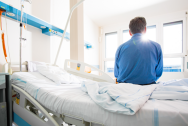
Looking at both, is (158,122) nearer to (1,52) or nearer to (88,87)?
(88,87)

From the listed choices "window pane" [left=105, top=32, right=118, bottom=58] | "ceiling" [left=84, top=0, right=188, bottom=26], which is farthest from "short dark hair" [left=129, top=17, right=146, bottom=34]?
"window pane" [left=105, top=32, right=118, bottom=58]

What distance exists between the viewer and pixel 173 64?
3352 mm

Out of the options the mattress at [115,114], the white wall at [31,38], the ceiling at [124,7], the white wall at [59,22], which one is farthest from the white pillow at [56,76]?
the ceiling at [124,7]

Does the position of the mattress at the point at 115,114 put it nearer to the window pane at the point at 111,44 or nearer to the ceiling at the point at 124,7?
the ceiling at the point at 124,7

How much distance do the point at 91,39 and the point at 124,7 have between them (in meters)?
1.38

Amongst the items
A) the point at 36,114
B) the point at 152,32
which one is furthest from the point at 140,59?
the point at 152,32

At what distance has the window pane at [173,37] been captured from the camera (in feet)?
10.6

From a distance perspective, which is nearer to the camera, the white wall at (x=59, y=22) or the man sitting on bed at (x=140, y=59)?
the man sitting on bed at (x=140, y=59)

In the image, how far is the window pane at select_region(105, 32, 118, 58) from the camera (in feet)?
14.1

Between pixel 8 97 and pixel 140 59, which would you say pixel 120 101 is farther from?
pixel 8 97

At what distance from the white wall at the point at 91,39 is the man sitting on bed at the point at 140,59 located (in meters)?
Result: 2.37

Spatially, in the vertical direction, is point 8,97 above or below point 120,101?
below

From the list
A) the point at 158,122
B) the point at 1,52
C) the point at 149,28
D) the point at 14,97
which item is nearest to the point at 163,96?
the point at 158,122

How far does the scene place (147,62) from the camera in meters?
1.10
